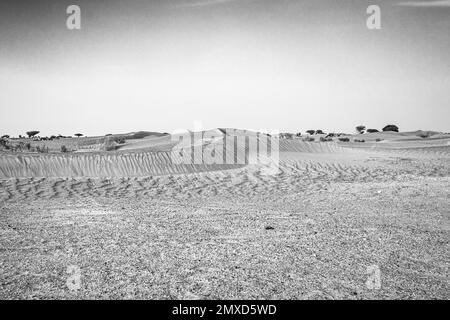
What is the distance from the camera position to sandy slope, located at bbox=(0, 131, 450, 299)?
349 centimetres

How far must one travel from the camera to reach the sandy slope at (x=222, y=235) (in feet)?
11.4

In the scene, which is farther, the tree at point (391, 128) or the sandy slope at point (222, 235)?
the tree at point (391, 128)

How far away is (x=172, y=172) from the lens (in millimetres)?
12469

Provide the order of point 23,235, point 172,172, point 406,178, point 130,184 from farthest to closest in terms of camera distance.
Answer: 1. point 172,172
2. point 406,178
3. point 130,184
4. point 23,235

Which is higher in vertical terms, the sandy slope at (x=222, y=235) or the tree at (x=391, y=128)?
the tree at (x=391, y=128)

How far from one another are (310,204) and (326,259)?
367 centimetres

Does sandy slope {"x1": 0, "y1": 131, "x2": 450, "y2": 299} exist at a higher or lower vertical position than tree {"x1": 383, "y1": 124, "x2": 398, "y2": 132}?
lower

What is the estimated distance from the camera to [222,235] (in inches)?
207

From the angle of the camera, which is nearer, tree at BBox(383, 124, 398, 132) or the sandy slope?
the sandy slope

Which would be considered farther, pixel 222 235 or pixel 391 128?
pixel 391 128

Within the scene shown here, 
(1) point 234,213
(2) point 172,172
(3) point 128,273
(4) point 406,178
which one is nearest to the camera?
(3) point 128,273
